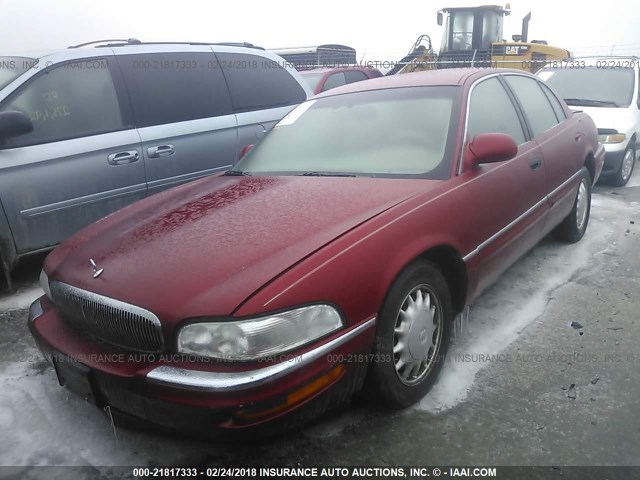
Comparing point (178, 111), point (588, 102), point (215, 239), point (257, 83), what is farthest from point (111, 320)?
point (588, 102)

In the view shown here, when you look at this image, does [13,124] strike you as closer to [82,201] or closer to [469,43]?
[82,201]

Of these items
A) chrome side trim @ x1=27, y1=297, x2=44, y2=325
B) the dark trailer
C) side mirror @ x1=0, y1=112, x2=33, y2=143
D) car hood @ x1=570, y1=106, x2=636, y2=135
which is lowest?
chrome side trim @ x1=27, y1=297, x2=44, y2=325

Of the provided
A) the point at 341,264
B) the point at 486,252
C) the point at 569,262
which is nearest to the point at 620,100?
the point at 569,262

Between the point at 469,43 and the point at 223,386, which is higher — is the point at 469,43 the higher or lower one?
the higher one

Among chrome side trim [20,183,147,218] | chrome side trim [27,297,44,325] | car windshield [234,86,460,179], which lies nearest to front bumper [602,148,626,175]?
car windshield [234,86,460,179]

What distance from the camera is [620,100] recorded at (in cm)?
668

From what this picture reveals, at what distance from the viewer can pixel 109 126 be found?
3.84 metres

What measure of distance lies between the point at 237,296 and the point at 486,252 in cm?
150

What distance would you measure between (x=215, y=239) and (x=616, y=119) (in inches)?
238

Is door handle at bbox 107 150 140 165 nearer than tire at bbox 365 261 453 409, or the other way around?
tire at bbox 365 261 453 409

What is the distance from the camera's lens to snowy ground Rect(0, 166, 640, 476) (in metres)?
2.06

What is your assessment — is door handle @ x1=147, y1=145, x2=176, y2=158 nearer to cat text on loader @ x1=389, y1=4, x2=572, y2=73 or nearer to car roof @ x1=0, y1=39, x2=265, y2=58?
car roof @ x1=0, y1=39, x2=265, y2=58

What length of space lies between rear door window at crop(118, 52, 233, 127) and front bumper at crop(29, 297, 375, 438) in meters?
2.60

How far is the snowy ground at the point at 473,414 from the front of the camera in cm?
206
